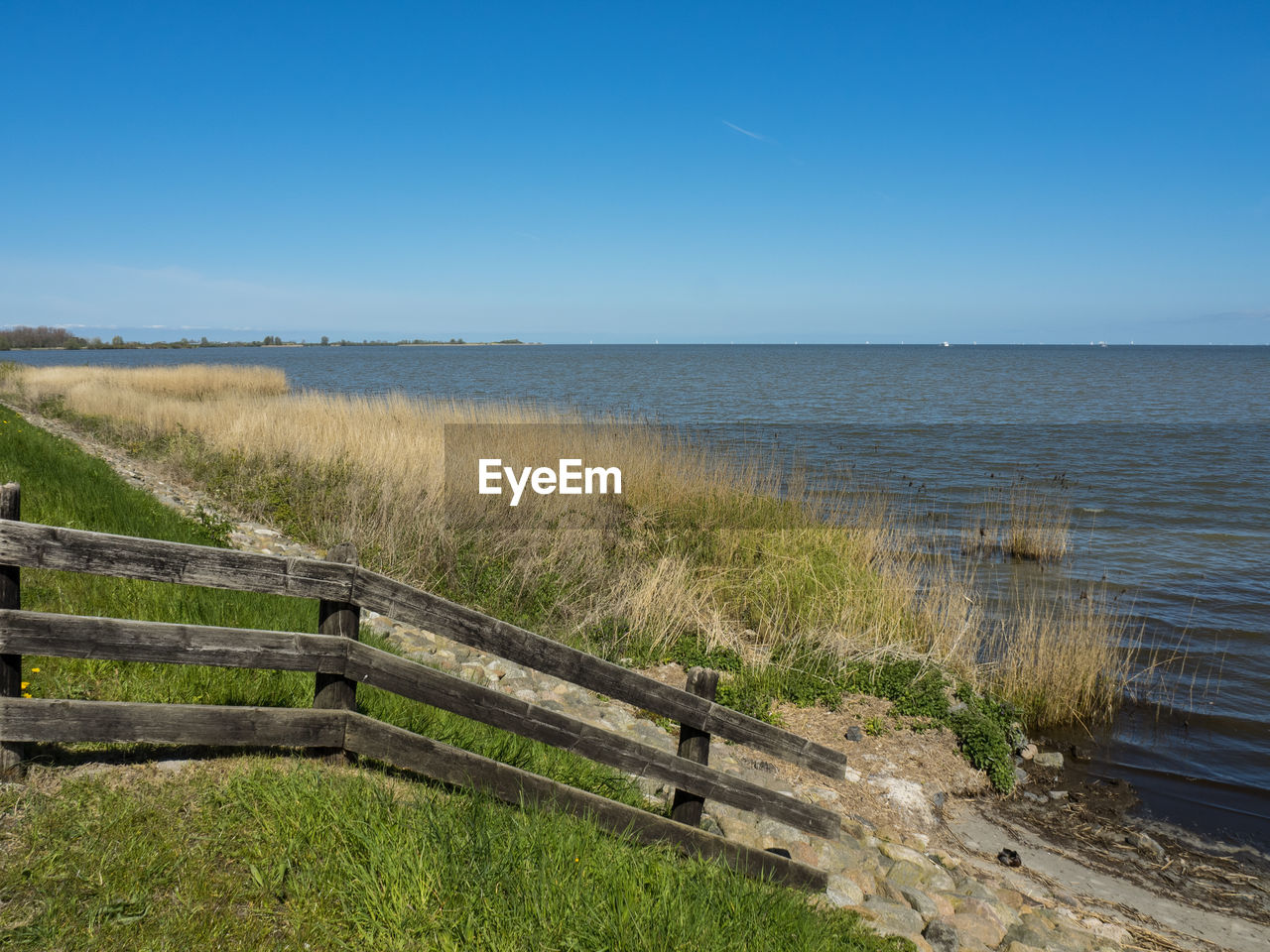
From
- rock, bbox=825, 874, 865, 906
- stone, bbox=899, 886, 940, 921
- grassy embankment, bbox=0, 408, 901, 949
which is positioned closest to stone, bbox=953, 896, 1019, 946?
stone, bbox=899, 886, 940, 921

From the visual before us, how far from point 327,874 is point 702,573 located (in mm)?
7569

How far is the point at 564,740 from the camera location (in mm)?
3963

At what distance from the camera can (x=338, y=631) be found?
144 inches

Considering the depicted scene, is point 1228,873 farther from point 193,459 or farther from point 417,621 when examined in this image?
point 193,459

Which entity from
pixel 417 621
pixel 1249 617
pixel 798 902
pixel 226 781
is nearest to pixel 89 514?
pixel 226 781

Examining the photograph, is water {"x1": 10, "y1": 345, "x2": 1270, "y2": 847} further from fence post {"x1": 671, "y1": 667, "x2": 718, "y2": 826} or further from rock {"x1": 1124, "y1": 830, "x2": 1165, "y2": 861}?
fence post {"x1": 671, "y1": 667, "x2": 718, "y2": 826}

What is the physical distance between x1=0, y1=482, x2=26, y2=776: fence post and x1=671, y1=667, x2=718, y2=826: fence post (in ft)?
10.1

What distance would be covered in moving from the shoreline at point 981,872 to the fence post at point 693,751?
1.17m

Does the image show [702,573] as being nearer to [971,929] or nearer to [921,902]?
[921,902]

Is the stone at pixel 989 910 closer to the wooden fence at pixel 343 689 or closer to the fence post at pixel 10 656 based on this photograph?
the wooden fence at pixel 343 689

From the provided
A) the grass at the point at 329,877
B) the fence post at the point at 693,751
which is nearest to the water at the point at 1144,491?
the fence post at the point at 693,751

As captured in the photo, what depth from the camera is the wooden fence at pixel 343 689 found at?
325 centimetres

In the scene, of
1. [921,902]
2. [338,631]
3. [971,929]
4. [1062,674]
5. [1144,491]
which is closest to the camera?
[338,631]

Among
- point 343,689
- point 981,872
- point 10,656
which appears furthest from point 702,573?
point 10,656
